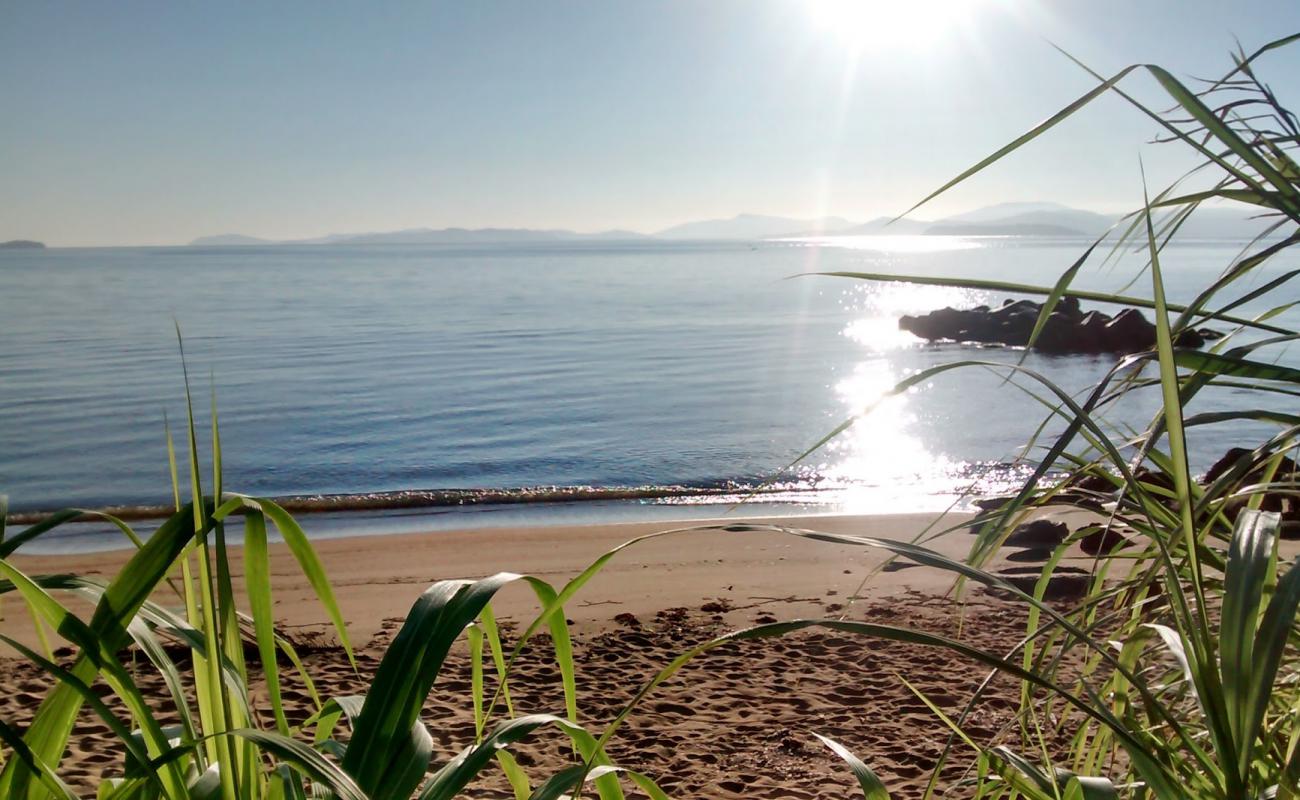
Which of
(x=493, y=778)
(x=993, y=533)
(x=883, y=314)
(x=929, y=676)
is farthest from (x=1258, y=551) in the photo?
(x=883, y=314)

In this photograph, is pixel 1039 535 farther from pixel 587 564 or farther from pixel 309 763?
pixel 309 763

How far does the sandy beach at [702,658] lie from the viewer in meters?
4.43

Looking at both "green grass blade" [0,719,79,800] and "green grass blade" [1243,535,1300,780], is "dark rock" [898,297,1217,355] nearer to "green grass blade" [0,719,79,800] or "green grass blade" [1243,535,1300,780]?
"green grass blade" [1243,535,1300,780]

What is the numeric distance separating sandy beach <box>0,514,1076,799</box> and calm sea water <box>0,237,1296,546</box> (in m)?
1.70

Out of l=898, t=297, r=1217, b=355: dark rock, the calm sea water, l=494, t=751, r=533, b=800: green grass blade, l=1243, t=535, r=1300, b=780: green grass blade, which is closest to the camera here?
l=1243, t=535, r=1300, b=780: green grass blade

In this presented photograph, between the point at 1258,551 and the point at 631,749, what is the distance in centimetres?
401

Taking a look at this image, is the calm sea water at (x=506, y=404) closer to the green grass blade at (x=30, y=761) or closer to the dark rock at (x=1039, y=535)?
the green grass blade at (x=30, y=761)

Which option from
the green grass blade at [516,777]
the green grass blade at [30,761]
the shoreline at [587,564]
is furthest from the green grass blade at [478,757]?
the shoreline at [587,564]

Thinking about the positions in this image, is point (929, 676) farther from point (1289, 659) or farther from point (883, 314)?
point (883, 314)

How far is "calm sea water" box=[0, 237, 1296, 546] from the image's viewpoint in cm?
1438

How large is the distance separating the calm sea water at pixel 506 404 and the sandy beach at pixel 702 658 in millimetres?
1701

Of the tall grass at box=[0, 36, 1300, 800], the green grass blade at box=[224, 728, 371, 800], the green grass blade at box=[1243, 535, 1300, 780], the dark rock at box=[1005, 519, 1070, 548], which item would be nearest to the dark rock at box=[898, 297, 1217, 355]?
the dark rock at box=[1005, 519, 1070, 548]

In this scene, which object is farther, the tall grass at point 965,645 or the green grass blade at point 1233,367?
the green grass blade at point 1233,367

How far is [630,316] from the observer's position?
43250mm
